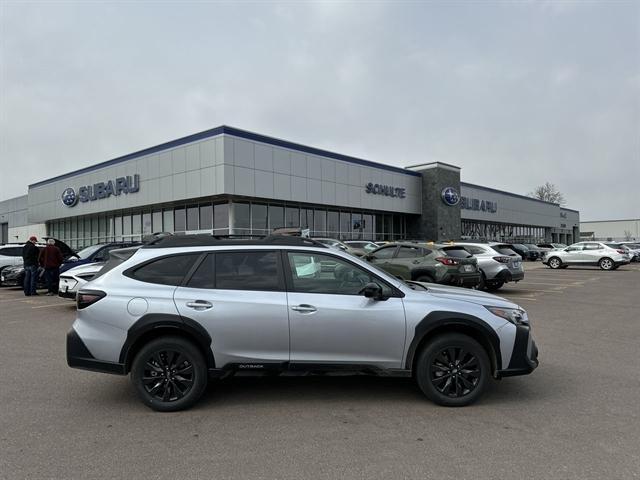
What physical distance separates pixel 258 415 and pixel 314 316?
1.04m

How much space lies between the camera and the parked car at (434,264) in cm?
1141

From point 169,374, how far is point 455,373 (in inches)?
108

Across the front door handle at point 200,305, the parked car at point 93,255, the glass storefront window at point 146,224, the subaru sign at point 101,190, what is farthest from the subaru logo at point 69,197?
the front door handle at point 200,305

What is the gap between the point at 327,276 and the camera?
14.8 ft

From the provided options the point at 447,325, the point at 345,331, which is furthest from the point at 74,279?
the point at 447,325

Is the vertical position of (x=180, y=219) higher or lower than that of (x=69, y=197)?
lower

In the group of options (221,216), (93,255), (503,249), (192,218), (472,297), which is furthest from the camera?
(192,218)

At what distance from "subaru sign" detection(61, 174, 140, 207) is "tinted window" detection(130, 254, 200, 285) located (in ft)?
87.7

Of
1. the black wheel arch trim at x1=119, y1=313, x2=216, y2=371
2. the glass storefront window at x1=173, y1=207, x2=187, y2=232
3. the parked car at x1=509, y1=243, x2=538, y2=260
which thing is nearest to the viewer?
the black wheel arch trim at x1=119, y1=313, x2=216, y2=371

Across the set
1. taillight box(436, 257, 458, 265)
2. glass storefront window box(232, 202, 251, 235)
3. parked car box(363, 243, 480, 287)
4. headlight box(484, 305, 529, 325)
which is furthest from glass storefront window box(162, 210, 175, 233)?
headlight box(484, 305, 529, 325)

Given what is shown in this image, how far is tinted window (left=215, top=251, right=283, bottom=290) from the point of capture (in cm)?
445

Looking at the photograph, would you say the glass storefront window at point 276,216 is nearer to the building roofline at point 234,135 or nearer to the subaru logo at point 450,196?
the building roofline at point 234,135

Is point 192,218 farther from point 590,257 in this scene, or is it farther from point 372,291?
point 372,291

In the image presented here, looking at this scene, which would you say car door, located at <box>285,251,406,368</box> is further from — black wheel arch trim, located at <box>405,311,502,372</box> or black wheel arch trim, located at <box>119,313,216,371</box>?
black wheel arch trim, located at <box>119,313,216,371</box>
